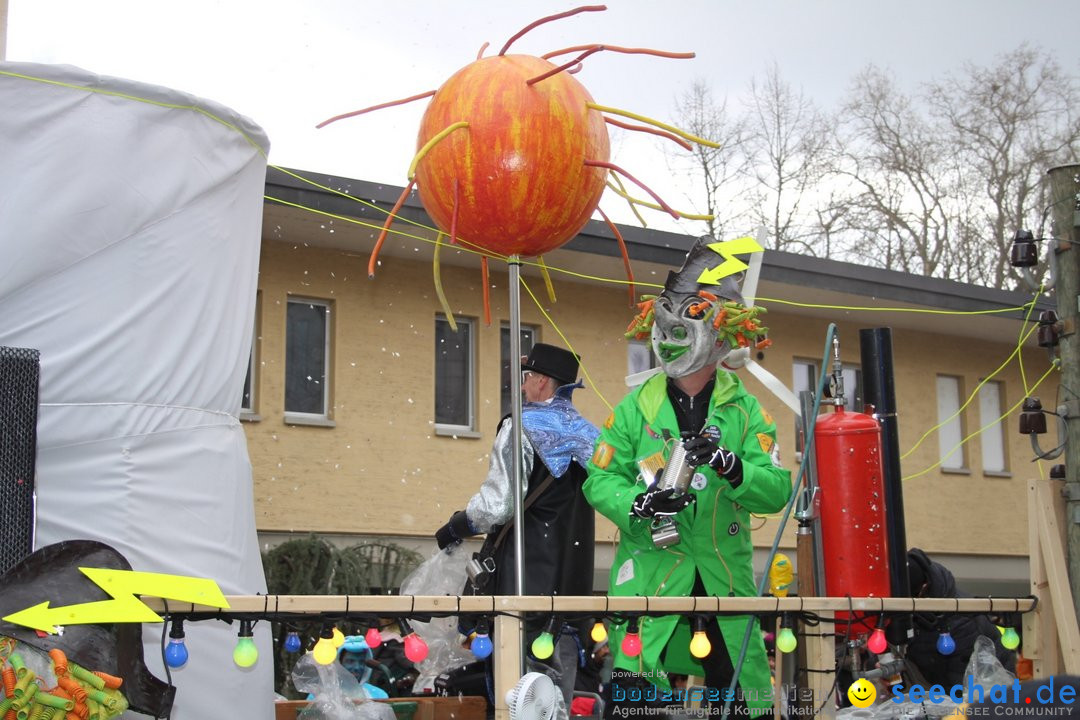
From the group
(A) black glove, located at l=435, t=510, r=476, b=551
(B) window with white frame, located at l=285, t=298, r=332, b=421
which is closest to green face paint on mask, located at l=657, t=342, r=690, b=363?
(A) black glove, located at l=435, t=510, r=476, b=551

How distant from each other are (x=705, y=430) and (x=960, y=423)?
15.6 meters

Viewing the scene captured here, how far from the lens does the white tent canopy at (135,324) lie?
4.72 meters

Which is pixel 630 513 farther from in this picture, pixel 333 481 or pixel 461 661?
pixel 333 481

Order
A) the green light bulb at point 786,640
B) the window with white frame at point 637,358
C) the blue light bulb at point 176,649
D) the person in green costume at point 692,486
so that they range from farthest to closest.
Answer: the window with white frame at point 637,358, the person in green costume at point 692,486, the green light bulb at point 786,640, the blue light bulb at point 176,649

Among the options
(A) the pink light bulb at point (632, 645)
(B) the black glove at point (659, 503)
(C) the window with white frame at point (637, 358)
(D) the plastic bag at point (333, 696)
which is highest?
(C) the window with white frame at point (637, 358)

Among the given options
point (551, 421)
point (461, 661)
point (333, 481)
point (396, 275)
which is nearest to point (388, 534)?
point (333, 481)

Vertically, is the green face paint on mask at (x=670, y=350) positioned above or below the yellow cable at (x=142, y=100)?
below

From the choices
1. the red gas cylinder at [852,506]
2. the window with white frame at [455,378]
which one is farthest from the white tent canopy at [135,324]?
the window with white frame at [455,378]

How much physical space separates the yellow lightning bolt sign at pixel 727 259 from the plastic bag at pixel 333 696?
2128 mm

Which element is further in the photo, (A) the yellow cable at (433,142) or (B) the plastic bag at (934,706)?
(B) the plastic bag at (934,706)

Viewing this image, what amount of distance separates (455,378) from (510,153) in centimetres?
1045

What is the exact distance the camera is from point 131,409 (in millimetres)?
4922

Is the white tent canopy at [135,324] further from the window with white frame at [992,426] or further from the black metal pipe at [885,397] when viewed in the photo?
the window with white frame at [992,426]

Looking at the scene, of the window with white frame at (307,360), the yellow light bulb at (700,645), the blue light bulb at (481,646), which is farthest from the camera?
the window with white frame at (307,360)
